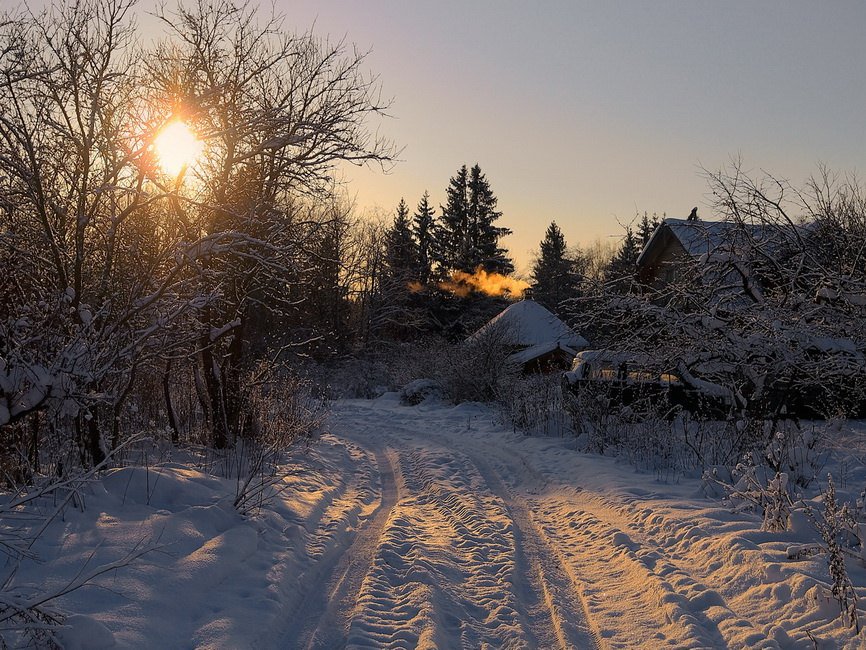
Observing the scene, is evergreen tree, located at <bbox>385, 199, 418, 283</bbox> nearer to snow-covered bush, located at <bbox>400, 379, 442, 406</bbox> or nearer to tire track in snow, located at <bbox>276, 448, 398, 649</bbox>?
snow-covered bush, located at <bbox>400, 379, 442, 406</bbox>

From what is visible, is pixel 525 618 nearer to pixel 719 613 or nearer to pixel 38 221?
pixel 719 613

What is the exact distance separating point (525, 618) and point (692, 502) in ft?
12.4

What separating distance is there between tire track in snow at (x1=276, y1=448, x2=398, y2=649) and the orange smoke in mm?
40272

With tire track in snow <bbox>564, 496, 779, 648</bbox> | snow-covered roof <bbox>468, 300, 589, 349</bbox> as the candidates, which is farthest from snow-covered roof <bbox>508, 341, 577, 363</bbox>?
tire track in snow <bbox>564, 496, 779, 648</bbox>

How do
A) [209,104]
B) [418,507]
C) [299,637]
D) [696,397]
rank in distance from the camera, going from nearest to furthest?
1. [299,637]
2. [209,104]
3. [418,507]
4. [696,397]

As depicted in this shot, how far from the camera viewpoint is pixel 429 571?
549 centimetres

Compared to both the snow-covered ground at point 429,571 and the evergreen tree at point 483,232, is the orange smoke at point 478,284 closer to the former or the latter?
the evergreen tree at point 483,232

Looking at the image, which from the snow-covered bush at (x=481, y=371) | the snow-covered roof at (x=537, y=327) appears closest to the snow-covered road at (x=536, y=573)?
the snow-covered bush at (x=481, y=371)

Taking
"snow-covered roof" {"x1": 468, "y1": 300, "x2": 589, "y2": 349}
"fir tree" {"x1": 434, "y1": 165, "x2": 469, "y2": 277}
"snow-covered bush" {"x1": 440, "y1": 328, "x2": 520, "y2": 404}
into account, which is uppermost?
"fir tree" {"x1": 434, "y1": 165, "x2": 469, "y2": 277}

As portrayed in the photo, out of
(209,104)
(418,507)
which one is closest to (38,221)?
(209,104)

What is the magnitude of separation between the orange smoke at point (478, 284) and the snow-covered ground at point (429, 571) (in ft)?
127

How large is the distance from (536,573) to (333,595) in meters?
1.88

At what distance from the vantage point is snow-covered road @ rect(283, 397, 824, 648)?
171 inches

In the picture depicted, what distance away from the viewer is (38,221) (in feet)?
20.2
